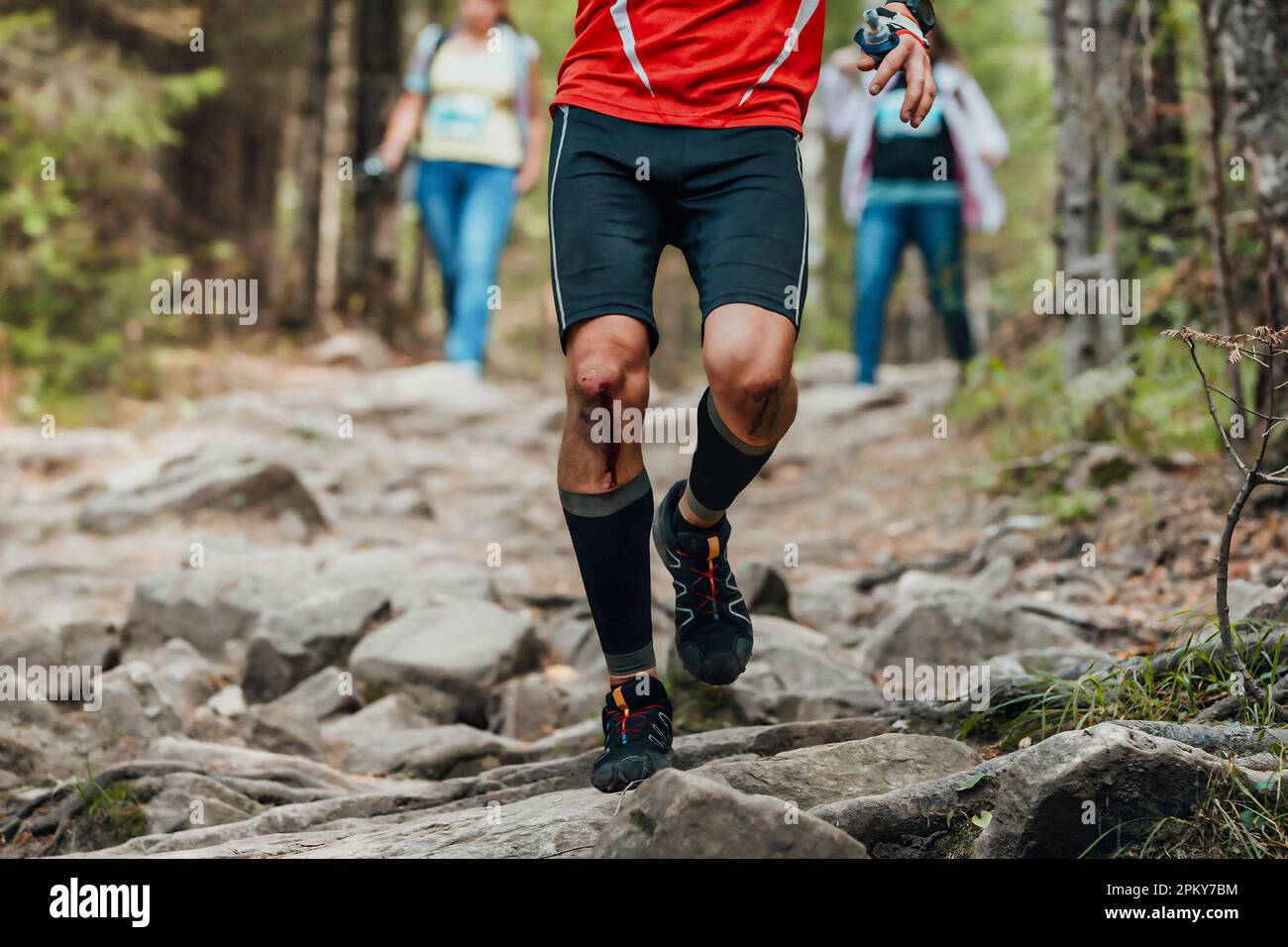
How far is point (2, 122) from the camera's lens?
9633 mm

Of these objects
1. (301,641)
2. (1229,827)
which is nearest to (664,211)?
(1229,827)

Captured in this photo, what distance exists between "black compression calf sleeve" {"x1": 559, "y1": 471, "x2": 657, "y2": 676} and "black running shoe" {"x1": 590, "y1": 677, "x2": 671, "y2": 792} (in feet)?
0.22

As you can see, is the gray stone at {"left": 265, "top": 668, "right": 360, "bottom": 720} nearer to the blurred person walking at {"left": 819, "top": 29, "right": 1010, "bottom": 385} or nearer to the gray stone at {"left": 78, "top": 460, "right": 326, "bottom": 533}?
the gray stone at {"left": 78, "top": 460, "right": 326, "bottom": 533}

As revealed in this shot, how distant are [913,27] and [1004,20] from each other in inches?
801

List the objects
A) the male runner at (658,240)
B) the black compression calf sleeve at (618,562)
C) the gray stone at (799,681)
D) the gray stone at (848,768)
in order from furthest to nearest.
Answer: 1. the gray stone at (799,681)
2. the black compression calf sleeve at (618,562)
3. the male runner at (658,240)
4. the gray stone at (848,768)

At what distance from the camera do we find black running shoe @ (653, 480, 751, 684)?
10.9 ft

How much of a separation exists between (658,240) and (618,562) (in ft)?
2.66

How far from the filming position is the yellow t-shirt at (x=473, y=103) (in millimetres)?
9609

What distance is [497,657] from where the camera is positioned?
16.0 ft

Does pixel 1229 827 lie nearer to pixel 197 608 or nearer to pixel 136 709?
pixel 136 709

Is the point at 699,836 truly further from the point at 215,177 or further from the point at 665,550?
the point at 215,177

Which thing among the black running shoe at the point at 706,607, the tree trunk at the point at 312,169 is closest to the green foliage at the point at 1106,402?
the black running shoe at the point at 706,607

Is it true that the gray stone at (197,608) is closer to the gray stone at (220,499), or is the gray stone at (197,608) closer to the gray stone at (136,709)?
the gray stone at (136,709)
